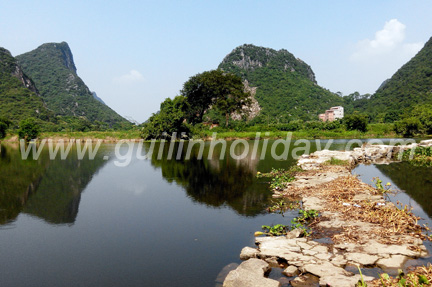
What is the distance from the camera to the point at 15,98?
99750 millimetres

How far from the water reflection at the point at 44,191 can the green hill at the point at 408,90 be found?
79.9 m

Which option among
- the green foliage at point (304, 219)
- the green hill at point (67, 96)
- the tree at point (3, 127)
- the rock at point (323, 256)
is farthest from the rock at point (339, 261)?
the green hill at point (67, 96)

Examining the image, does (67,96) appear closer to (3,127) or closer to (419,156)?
(3,127)

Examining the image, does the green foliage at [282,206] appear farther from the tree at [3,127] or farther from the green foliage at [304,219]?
the tree at [3,127]

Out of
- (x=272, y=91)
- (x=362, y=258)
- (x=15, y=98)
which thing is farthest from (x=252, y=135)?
(x=15, y=98)

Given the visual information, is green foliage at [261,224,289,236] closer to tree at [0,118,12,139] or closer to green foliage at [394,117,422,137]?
green foliage at [394,117,422,137]

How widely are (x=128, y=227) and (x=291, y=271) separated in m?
5.31

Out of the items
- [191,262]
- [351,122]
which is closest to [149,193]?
[191,262]

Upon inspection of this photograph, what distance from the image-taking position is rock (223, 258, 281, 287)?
5313 millimetres

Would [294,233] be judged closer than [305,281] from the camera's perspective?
No

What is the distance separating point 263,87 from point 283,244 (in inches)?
4560

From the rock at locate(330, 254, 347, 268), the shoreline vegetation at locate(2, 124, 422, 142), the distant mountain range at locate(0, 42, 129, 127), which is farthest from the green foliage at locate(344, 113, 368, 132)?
the distant mountain range at locate(0, 42, 129, 127)

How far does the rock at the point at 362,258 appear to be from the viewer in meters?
6.05

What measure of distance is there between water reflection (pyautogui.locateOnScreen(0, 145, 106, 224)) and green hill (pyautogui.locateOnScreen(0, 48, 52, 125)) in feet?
235
